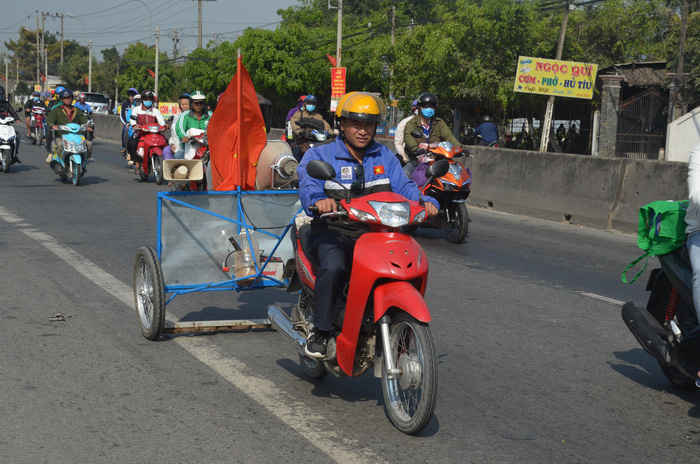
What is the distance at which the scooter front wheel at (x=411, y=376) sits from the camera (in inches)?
158

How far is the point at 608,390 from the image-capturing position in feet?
17.3

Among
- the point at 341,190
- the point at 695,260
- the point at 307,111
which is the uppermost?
the point at 307,111

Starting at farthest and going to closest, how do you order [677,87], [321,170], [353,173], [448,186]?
1. [677,87]
2. [448,186]
3. [353,173]
4. [321,170]

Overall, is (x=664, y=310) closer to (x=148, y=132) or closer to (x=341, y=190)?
(x=341, y=190)

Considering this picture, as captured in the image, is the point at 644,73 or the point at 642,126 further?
the point at 644,73

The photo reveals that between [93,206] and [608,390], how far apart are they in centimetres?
1028

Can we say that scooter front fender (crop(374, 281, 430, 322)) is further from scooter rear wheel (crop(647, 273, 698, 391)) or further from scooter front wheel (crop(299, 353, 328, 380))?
scooter rear wheel (crop(647, 273, 698, 391))

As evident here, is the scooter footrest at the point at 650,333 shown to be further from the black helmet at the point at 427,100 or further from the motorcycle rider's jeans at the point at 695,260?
the black helmet at the point at 427,100

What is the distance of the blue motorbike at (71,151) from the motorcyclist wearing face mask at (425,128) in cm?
750

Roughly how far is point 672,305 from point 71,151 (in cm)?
1389

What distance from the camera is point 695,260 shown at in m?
4.62

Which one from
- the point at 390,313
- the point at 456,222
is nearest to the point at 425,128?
the point at 456,222

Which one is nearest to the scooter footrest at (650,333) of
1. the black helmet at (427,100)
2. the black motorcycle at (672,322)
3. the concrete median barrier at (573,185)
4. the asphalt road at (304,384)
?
the black motorcycle at (672,322)

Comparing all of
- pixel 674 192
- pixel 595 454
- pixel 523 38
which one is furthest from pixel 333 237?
pixel 523 38
